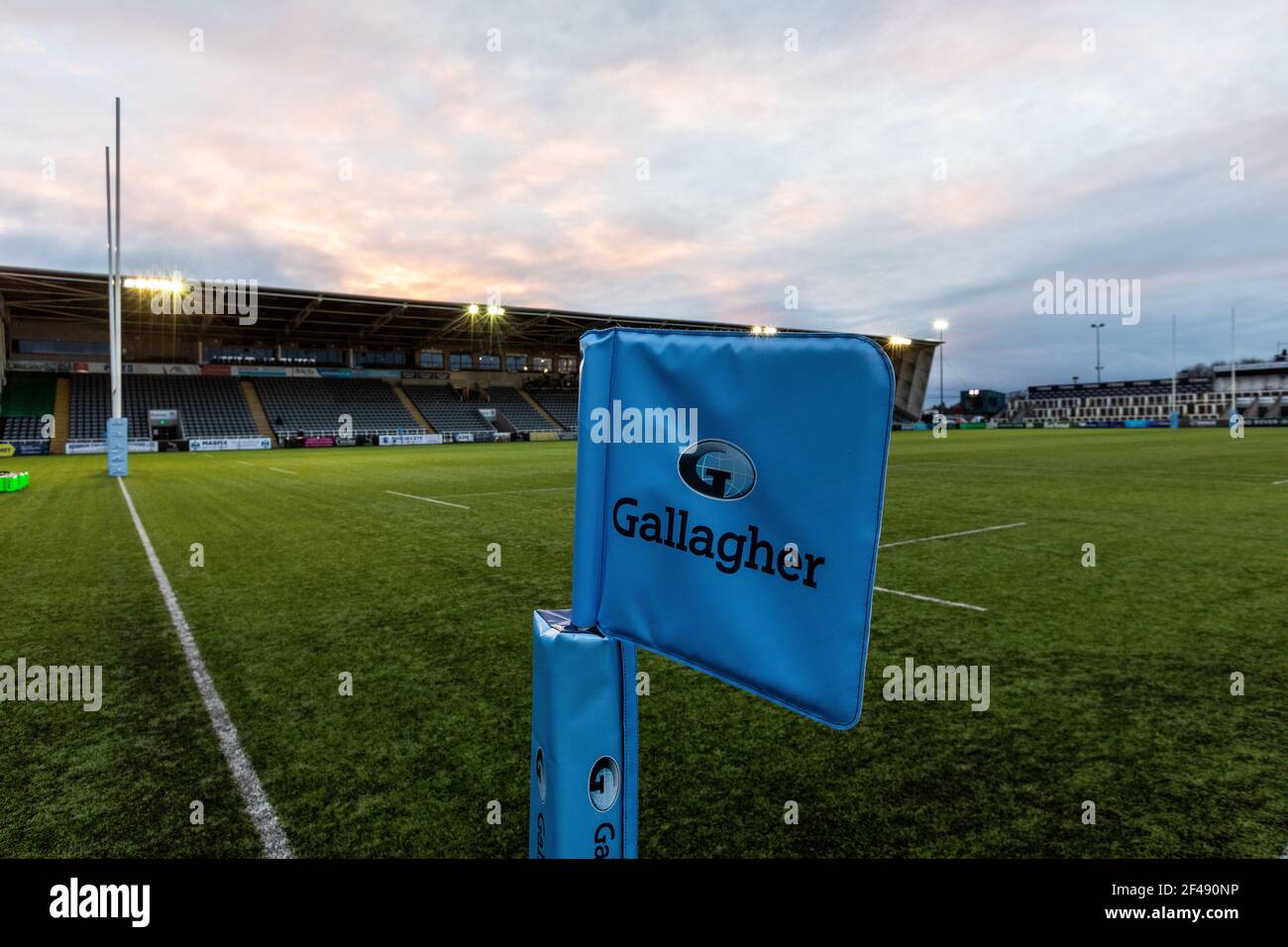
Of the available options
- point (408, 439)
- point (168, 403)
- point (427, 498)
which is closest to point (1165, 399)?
point (408, 439)

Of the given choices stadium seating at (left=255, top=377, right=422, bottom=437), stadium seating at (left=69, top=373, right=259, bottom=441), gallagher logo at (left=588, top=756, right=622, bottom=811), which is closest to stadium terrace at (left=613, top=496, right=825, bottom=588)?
gallagher logo at (left=588, top=756, right=622, bottom=811)

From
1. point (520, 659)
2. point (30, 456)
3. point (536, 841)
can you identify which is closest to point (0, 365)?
point (30, 456)

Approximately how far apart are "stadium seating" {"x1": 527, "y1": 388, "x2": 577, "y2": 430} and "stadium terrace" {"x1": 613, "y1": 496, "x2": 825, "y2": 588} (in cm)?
5410

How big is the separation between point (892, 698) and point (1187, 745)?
1400 millimetres

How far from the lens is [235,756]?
3.45 metres

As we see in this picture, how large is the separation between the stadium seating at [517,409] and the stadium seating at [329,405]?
773 centimetres

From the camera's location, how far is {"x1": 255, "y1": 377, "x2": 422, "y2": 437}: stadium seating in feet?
154

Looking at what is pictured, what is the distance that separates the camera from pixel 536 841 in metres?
1.98

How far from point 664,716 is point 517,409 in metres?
55.1

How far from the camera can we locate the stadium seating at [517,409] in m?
55.5

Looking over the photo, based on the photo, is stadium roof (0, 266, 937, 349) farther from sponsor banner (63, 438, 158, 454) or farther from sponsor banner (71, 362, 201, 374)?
sponsor banner (63, 438, 158, 454)

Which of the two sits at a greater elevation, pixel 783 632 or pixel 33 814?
pixel 783 632

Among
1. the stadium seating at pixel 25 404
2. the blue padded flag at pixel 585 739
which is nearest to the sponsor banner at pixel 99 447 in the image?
the stadium seating at pixel 25 404
